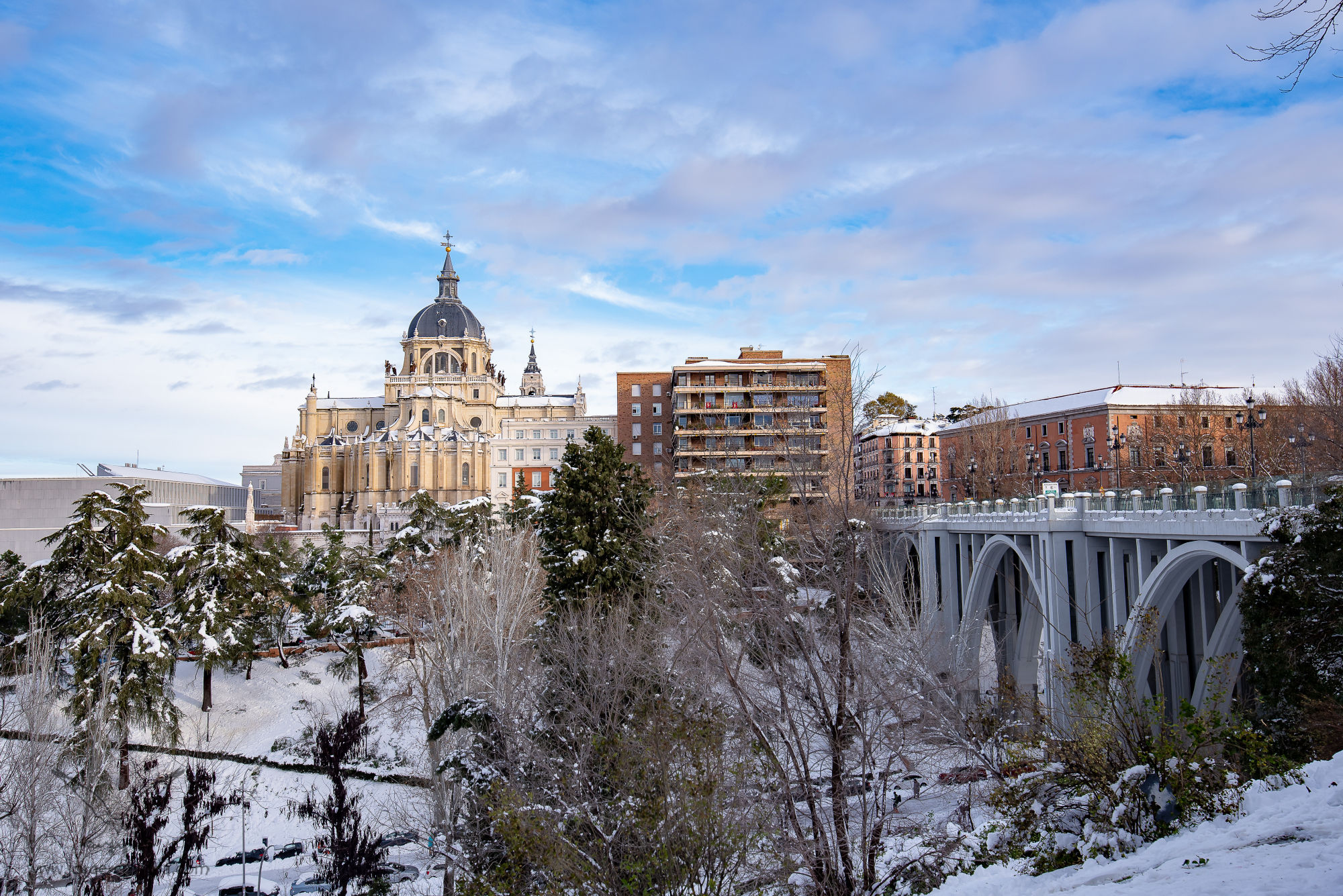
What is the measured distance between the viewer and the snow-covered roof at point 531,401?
102 metres

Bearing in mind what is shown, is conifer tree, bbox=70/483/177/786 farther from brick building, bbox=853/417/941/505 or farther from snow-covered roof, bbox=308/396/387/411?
snow-covered roof, bbox=308/396/387/411

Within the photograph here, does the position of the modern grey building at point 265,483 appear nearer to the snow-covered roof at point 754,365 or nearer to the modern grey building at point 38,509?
the modern grey building at point 38,509

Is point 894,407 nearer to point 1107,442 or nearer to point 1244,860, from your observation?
point 1107,442

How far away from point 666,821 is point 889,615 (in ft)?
56.4

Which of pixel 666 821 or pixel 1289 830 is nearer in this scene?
pixel 1289 830

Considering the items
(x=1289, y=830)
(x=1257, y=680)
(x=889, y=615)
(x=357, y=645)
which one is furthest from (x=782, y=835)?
(x=357, y=645)

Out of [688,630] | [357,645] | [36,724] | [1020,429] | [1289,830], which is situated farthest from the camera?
[1020,429]

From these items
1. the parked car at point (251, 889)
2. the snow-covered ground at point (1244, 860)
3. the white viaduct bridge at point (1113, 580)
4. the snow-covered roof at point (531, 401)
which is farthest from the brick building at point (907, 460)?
the snow-covered ground at point (1244, 860)

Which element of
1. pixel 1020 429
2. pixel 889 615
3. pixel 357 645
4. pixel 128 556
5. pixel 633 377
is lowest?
pixel 357 645

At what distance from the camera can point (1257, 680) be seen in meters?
15.0

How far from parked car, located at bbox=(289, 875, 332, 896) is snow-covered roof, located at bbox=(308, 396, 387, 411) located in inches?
3393

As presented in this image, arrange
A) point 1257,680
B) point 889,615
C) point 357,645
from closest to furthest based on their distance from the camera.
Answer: point 1257,680 < point 889,615 < point 357,645

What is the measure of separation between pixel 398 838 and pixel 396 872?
2.80 metres

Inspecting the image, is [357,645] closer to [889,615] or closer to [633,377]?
[889,615]
